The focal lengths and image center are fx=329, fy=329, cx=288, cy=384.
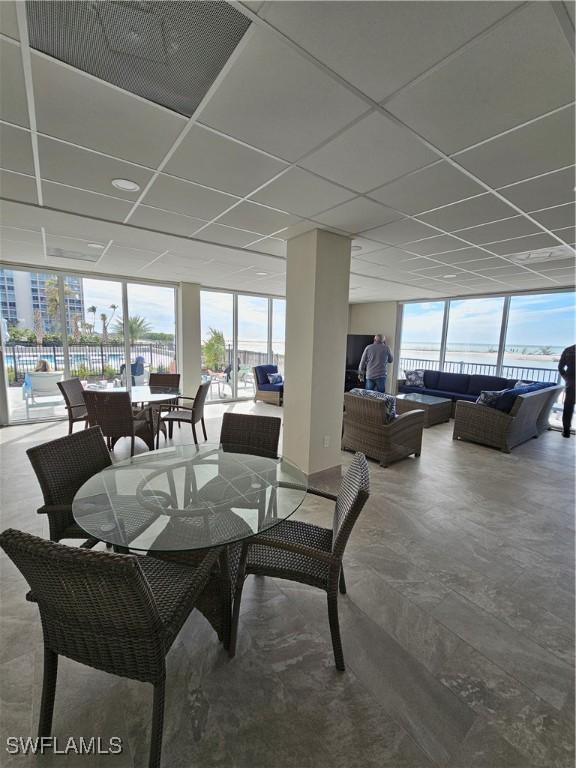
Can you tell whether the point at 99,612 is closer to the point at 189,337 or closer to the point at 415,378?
the point at 189,337

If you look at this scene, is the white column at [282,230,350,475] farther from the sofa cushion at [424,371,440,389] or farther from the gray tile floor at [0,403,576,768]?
the sofa cushion at [424,371,440,389]

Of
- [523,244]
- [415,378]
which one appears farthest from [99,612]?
[415,378]

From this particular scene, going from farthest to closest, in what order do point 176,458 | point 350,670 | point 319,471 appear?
point 319,471
point 176,458
point 350,670

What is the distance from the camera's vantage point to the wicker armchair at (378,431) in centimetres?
372

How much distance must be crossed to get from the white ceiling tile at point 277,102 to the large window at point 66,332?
16.3 ft

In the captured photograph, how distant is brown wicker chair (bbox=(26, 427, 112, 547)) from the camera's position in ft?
5.48

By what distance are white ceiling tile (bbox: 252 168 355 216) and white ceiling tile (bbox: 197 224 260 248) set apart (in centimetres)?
76

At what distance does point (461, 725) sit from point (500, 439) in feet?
12.8

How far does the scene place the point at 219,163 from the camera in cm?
197

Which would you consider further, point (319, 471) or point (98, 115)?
point (319, 471)

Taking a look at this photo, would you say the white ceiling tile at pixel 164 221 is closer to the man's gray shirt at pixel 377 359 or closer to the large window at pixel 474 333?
the man's gray shirt at pixel 377 359

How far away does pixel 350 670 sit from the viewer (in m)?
1.45

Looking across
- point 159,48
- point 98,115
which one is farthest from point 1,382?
point 159,48

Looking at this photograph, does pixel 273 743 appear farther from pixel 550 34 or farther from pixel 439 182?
pixel 439 182
